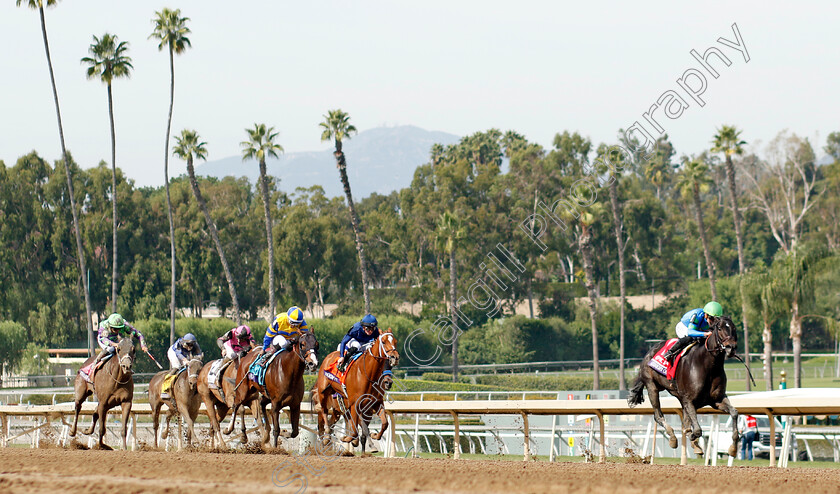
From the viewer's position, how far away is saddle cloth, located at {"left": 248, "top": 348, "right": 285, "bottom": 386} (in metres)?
12.4

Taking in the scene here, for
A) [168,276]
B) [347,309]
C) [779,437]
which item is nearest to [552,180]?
[347,309]

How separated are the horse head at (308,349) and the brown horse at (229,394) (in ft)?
3.53

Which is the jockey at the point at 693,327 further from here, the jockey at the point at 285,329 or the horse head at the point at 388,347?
the jockey at the point at 285,329

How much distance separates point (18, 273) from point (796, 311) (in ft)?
129

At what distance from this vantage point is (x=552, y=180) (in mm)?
63938

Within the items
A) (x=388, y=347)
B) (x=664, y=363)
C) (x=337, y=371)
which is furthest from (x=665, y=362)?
(x=337, y=371)

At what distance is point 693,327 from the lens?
11141 millimetres

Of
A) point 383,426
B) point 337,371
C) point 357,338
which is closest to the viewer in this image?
point 383,426

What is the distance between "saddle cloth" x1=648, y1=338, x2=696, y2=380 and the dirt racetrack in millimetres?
1552

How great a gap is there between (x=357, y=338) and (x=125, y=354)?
3.42m

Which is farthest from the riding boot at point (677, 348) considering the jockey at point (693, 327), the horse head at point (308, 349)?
the horse head at point (308, 349)

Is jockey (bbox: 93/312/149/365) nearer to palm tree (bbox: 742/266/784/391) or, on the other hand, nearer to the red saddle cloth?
the red saddle cloth

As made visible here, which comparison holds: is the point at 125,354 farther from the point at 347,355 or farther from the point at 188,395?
the point at 347,355

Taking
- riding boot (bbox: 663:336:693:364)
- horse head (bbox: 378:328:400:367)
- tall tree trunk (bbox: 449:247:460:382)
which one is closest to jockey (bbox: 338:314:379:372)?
horse head (bbox: 378:328:400:367)
